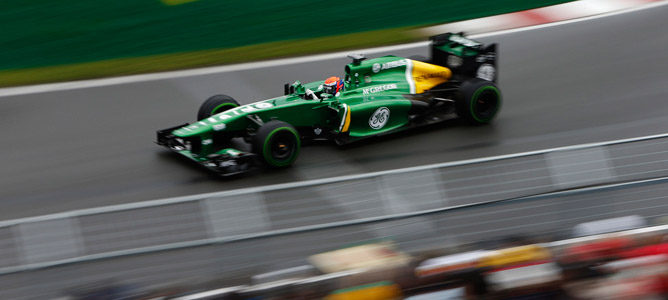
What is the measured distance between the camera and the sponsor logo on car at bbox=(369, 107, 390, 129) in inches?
396

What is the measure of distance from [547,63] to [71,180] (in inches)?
327

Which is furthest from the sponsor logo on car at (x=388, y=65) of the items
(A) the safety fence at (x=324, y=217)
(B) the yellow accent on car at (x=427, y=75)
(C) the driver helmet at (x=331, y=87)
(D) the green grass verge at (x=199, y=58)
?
(A) the safety fence at (x=324, y=217)

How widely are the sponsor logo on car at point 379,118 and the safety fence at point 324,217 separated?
4265 mm

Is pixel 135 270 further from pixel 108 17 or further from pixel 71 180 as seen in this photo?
pixel 108 17

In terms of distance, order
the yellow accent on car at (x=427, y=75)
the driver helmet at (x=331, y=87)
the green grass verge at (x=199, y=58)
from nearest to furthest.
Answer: the driver helmet at (x=331, y=87), the yellow accent on car at (x=427, y=75), the green grass verge at (x=199, y=58)

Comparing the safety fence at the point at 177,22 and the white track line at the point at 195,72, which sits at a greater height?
the safety fence at the point at 177,22

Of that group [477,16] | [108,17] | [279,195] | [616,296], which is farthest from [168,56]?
[616,296]

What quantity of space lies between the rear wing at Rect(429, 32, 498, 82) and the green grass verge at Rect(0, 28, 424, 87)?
3.29m

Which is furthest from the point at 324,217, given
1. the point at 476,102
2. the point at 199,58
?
the point at 199,58

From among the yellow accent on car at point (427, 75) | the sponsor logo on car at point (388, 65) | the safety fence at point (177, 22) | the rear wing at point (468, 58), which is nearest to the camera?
the sponsor logo on car at point (388, 65)

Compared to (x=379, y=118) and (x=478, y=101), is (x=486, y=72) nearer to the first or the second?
(x=478, y=101)

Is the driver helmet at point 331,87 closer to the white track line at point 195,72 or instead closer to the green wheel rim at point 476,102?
the green wheel rim at point 476,102

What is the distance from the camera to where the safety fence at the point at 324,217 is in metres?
5.10

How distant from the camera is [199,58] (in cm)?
1377
